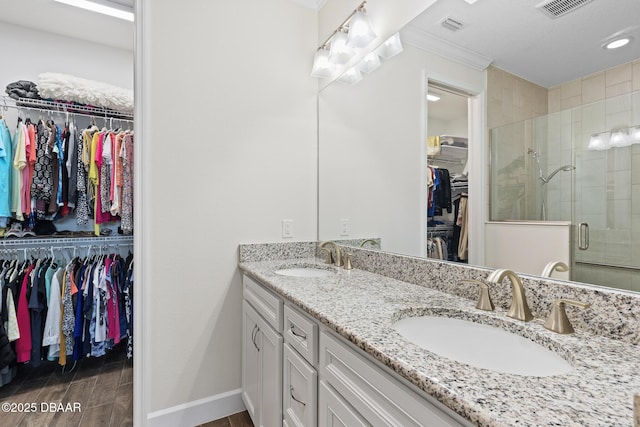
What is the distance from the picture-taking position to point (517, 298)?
898 millimetres

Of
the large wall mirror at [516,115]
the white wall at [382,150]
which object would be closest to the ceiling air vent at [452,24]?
the large wall mirror at [516,115]

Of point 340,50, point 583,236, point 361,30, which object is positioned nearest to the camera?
point 583,236

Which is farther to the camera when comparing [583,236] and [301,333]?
[301,333]

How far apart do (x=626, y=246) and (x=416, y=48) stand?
1107 millimetres

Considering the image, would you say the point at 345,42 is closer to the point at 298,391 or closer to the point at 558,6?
the point at 558,6

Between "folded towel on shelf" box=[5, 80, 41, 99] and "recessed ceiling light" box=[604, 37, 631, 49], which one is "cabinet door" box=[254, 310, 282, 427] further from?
"folded towel on shelf" box=[5, 80, 41, 99]

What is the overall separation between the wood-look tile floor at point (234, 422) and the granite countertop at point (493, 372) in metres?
1.09

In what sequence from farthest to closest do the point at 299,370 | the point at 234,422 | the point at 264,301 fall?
the point at 234,422 → the point at 264,301 → the point at 299,370

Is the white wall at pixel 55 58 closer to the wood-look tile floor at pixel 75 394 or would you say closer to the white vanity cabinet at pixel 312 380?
the wood-look tile floor at pixel 75 394

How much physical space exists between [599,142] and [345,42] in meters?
1.45

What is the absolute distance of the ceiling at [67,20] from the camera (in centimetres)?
217

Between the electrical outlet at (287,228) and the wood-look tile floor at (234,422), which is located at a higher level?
the electrical outlet at (287,228)

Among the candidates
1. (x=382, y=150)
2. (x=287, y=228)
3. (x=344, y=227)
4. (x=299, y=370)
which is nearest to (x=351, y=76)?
(x=382, y=150)

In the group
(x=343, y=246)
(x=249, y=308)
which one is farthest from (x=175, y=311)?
(x=343, y=246)
